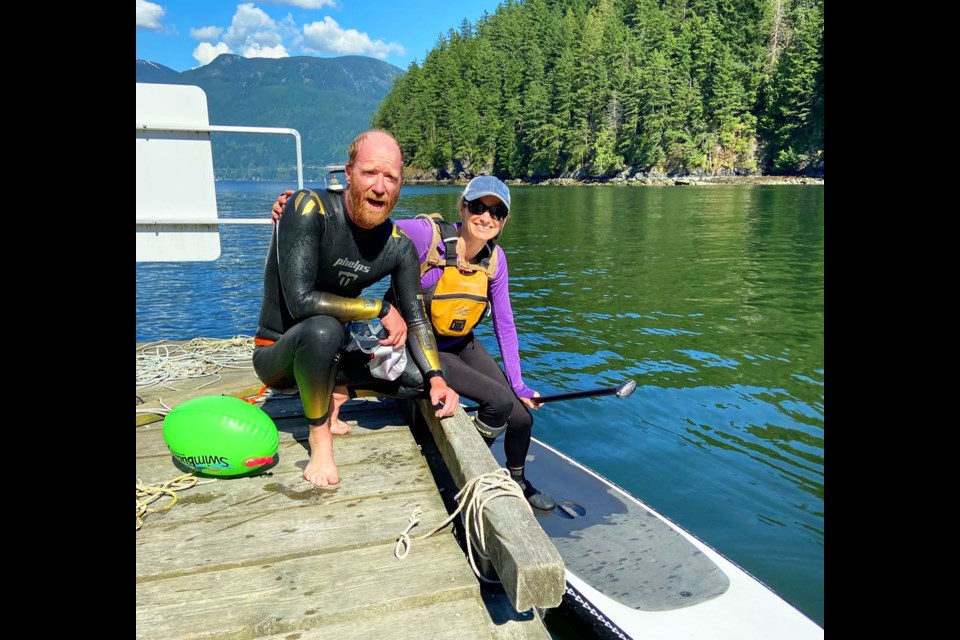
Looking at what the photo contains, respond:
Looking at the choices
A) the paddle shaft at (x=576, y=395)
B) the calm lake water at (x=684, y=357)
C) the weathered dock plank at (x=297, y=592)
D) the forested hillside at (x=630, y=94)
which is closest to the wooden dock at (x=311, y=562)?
the weathered dock plank at (x=297, y=592)

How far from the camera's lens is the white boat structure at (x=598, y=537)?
376 cm

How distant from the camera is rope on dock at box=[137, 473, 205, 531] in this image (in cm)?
314

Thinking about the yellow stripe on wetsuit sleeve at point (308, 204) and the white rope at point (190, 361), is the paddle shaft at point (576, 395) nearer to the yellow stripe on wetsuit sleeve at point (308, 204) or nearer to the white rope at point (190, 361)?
the yellow stripe on wetsuit sleeve at point (308, 204)

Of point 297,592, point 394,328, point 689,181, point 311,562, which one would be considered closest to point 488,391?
point 394,328

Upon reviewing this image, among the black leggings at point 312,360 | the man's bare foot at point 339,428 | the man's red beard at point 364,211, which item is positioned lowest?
the man's bare foot at point 339,428

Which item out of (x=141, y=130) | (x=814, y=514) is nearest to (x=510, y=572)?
(x=814, y=514)

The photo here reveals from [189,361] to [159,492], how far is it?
3277 mm

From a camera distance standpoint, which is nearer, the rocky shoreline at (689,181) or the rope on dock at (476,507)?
the rope on dock at (476,507)

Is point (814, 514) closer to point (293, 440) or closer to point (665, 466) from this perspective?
point (665, 466)

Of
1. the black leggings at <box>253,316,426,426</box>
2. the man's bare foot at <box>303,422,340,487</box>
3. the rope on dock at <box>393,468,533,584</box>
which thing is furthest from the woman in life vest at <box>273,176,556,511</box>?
the rope on dock at <box>393,468,533,584</box>

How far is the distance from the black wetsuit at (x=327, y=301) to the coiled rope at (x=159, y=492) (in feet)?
2.50

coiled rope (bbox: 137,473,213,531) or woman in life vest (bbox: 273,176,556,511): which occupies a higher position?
woman in life vest (bbox: 273,176,556,511)

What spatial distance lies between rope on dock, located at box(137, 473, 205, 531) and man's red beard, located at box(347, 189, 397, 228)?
181 centimetres

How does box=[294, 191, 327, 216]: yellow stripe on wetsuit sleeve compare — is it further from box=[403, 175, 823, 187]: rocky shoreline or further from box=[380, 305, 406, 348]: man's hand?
box=[403, 175, 823, 187]: rocky shoreline
